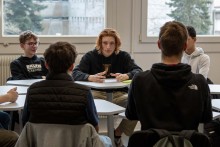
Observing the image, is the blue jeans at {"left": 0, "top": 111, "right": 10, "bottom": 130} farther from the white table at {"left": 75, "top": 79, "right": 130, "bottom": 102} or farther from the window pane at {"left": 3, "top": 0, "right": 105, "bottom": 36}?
the window pane at {"left": 3, "top": 0, "right": 105, "bottom": 36}

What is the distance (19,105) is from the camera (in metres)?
2.34

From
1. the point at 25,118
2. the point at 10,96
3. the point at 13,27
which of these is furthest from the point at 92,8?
the point at 25,118

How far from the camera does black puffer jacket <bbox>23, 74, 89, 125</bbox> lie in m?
1.82

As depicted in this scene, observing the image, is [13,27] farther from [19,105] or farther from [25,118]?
[25,118]

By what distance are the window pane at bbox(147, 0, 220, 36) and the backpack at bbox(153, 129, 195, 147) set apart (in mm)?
3264

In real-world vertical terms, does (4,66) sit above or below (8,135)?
above

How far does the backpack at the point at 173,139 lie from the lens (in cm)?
158

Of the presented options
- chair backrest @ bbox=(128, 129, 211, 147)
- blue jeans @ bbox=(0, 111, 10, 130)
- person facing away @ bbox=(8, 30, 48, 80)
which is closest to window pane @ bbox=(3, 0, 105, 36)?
person facing away @ bbox=(8, 30, 48, 80)

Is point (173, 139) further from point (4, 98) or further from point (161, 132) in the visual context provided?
point (4, 98)

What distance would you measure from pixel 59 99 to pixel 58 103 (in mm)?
21

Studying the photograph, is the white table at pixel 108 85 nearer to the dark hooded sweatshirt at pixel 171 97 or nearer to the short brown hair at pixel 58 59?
the short brown hair at pixel 58 59

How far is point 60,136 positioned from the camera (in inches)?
71.6

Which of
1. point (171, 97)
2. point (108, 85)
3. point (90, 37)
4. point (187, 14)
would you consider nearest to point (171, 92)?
point (171, 97)

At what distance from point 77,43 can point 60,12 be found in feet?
1.55
